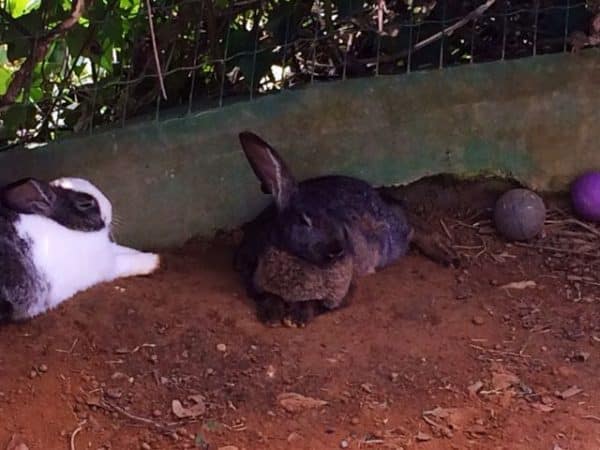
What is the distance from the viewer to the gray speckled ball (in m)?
4.45

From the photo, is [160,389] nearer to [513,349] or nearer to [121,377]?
[121,377]

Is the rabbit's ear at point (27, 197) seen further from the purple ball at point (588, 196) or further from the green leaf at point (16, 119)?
the purple ball at point (588, 196)

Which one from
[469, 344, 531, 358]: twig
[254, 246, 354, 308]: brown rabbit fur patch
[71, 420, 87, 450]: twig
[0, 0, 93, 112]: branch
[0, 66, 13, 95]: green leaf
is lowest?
[469, 344, 531, 358]: twig

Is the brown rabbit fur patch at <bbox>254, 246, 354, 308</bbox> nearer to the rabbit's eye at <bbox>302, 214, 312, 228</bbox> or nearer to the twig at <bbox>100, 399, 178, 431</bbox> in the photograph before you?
the rabbit's eye at <bbox>302, 214, 312, 228</bbox>

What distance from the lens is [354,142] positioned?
4555 millimetres

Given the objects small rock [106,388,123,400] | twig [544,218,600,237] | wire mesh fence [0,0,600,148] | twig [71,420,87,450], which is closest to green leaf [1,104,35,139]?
wire mesh fence [0,0,600,148]

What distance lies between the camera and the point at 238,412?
3512mm

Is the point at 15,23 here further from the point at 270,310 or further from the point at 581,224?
the point at 581,224

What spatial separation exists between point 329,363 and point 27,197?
48.3 inches

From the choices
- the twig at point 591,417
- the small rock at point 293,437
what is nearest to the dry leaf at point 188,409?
the small rock at point 293,437

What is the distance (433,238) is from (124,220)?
1.21 meters

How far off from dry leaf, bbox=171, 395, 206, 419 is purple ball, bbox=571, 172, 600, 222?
1890 mm

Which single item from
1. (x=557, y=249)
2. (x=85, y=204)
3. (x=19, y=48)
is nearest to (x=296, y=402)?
(x=85, y=204)

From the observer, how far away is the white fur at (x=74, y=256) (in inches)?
158
